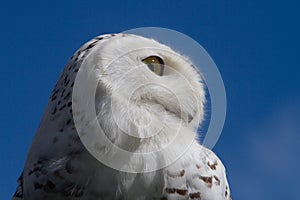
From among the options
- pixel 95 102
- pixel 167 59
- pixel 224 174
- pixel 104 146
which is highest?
pixel 167 59

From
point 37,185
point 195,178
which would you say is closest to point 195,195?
point 195,178

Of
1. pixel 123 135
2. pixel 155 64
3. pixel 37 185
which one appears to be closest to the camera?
pixel 123 135

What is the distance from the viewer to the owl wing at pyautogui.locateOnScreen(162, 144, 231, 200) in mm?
3643

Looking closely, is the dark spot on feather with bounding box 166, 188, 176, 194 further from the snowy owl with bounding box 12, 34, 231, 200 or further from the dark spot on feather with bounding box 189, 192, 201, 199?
the dark spot on feather with bounding box 189, 192, 201, 199

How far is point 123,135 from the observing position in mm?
3588

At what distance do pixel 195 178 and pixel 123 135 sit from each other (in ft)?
1.83

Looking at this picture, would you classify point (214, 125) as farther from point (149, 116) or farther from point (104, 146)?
point (104, 146)

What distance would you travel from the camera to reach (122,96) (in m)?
3.57

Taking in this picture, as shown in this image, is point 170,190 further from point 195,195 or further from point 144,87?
point 144,87

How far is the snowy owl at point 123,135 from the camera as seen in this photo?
359 centimetres

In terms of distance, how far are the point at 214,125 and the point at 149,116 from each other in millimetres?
540

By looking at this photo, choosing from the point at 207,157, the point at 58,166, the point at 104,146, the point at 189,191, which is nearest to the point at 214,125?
the point at 207,157

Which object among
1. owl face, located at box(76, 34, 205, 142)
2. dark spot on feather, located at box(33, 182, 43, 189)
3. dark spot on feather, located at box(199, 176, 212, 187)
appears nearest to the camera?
owl face, located at box(76, 34, 205, 142)

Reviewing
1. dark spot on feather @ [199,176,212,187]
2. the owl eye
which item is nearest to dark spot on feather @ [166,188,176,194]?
dark spot on feather @ [199,176,212,187]
